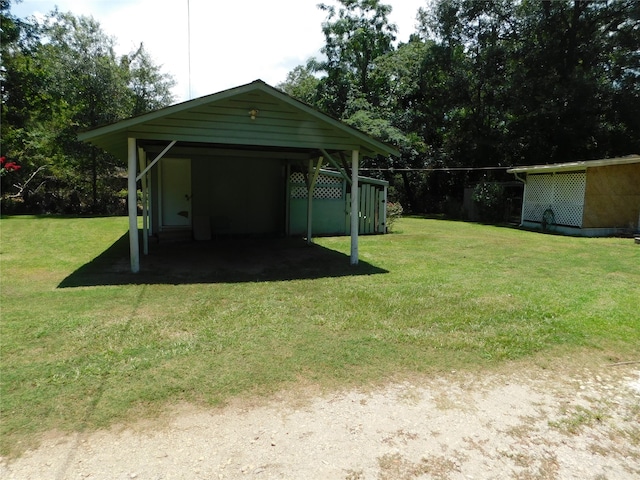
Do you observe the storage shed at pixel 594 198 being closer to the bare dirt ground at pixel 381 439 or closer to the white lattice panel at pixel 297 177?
the white lattice panel at pixel 297 177

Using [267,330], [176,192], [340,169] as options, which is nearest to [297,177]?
[176,192]

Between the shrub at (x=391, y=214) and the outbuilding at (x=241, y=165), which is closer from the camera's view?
the outbuilding at (x=241, y=165)

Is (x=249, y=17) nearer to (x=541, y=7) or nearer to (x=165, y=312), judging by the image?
(x=165, y=312)

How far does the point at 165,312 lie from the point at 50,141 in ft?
64.2

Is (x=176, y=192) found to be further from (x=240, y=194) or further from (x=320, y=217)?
(x=320, y=217)

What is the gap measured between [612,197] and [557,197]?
167 centimetres

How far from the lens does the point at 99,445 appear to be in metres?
2.29

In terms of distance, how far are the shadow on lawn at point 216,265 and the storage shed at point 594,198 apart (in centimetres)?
1008

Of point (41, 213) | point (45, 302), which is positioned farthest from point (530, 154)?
point (41, 213)

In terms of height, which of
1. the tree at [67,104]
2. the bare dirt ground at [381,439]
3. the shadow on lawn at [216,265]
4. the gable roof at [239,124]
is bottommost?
the bare dirt ground at [381,439]

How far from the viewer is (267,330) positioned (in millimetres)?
4164

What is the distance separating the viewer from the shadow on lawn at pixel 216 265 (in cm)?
639

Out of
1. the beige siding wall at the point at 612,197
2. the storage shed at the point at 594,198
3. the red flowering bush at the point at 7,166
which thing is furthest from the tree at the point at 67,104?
the beige siding wall at the point at 612,197

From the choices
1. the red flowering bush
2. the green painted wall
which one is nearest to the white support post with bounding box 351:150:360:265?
the green painted wall
